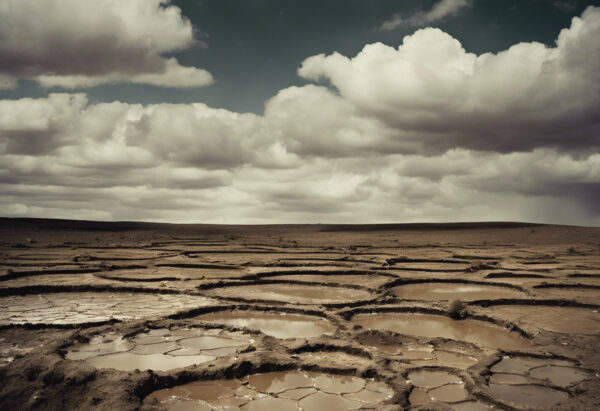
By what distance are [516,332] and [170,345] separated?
15.8 feet

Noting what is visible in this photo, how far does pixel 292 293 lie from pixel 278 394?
18.9ft

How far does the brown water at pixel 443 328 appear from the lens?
6.45m

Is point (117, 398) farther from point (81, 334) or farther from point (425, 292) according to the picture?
point (425, 292)

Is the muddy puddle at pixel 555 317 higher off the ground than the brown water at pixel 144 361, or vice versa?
the muddy puddle at pixel 555 317

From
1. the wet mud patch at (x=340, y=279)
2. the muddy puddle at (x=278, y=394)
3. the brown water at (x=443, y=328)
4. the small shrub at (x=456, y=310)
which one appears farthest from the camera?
the wet mud patch at (x=340, y=279)

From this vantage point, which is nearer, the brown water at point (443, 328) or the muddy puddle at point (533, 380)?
the muddy puddle at point (533, 380)

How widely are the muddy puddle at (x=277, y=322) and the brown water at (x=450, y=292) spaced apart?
295 cm

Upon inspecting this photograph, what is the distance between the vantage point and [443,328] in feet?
23.3

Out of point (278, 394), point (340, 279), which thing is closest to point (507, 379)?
point (278, 394)

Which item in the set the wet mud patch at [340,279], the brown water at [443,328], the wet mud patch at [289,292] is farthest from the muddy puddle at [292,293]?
the brown water at [443,328]

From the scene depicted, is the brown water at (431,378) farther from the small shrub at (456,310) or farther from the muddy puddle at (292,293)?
the muddy puddle at (292,293)

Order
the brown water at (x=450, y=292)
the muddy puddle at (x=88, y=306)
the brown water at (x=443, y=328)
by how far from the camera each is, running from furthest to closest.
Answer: the brown water at (x=450, y=292)
the muddy puddle at (x=88, y=306)
the brown water at (x=443, y=328)

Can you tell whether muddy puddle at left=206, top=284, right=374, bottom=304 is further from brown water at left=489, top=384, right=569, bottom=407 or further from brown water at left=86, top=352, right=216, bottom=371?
brown water at left=489, top=384, right=569, bottom=407

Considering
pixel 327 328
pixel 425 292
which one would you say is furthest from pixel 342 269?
pixel 327 328
